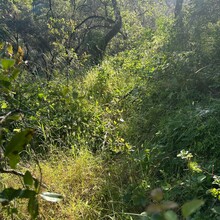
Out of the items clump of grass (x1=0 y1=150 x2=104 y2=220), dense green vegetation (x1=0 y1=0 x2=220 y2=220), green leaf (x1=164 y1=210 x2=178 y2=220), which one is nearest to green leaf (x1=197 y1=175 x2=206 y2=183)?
dense green vegetation (x1=0 y1=0 x2=220 y2=220)

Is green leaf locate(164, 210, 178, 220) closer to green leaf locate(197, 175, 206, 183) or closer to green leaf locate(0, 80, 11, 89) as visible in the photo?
green leaf locate(0, 80, 11, 89)

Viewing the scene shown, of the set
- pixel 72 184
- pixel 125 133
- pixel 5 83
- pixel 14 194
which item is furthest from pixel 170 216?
pixel 125 133

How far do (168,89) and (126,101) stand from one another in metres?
0.48

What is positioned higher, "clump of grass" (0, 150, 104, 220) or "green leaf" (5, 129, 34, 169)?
"green leaf" (5, 129, 34, 169)

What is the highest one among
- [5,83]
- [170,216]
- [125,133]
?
[5,83]

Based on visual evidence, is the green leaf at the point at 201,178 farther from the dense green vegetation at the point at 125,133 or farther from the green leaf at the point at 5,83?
the green leaf at the point at 5,83

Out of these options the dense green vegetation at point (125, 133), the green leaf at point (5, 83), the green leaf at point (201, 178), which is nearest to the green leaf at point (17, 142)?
the dense green vegetation at point (125, 133)

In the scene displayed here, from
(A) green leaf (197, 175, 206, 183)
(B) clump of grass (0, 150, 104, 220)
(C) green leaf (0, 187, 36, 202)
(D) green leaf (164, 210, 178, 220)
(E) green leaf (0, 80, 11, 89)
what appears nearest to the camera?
(D) green leaf (164, 210, 178, 220)

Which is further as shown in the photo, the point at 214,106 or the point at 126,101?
the point at 126,101

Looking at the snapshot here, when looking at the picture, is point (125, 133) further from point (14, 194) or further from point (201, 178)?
point (14, 194)

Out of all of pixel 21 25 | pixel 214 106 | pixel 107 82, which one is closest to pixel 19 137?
pixel 214 106

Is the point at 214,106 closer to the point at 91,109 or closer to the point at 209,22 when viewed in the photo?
the point at 91,109

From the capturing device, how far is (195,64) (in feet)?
10.1

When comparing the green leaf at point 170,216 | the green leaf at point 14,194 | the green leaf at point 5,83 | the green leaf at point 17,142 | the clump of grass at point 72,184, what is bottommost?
the clump of grass at point 72,184
